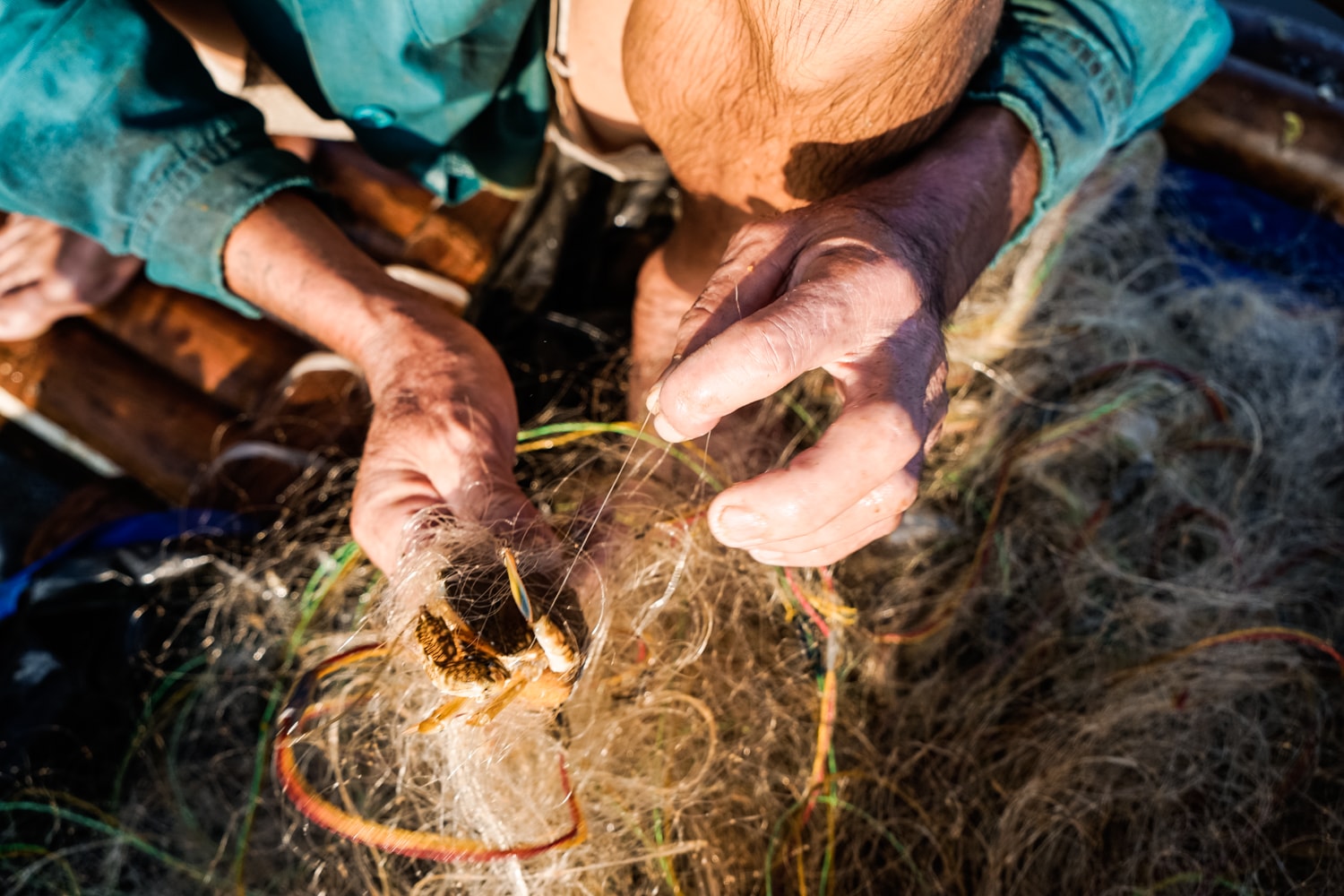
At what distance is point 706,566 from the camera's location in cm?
154

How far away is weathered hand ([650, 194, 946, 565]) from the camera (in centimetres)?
100

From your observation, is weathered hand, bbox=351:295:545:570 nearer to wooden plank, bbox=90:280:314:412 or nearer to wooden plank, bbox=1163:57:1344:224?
wooden plank, bbox=90:280:314:412

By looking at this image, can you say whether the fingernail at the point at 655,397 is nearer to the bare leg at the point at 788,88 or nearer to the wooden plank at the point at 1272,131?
the bare leg at the point at 788,88

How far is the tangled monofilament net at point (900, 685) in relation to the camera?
145 cm

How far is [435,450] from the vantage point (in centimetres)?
139

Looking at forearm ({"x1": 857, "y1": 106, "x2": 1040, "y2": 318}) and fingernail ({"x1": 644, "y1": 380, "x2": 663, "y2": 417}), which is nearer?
fingernail ({"x1": 644, "y1": 380, "x2": 663, "y2": 417})

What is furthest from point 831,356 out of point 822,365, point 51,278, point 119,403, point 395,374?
A: point 51,278

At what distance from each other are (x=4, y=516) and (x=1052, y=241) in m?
3.32

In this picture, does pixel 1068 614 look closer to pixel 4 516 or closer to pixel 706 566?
pixel 706 566

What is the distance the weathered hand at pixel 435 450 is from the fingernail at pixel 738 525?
0.39m

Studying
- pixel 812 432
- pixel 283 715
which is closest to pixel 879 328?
pixel 812 432

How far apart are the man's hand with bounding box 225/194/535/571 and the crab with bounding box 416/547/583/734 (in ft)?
0.58

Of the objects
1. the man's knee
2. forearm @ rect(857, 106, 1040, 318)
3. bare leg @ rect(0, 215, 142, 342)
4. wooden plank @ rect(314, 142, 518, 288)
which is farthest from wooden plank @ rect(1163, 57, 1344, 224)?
bare leg @ rect(0, 215, 142, 342)

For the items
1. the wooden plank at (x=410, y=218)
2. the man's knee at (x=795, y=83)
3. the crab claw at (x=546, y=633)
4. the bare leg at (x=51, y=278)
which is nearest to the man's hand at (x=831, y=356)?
the man's knee at (x=795, y=83)
